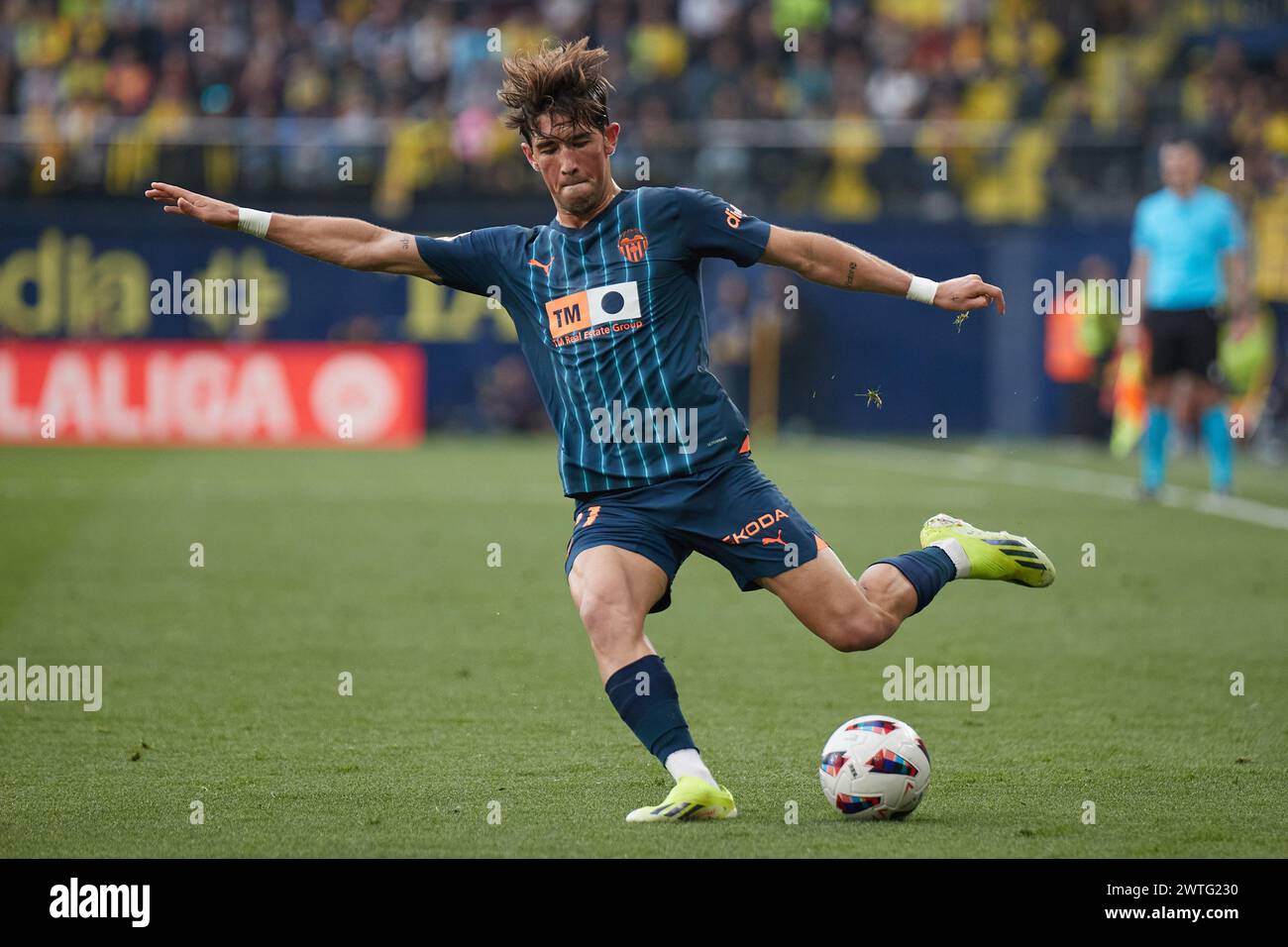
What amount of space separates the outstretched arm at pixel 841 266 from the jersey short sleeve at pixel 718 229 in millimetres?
43

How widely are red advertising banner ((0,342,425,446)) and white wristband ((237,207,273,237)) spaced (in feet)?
56.2

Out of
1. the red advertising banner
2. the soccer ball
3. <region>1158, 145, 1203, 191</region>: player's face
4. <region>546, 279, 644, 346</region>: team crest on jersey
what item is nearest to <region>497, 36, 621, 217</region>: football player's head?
<region>546, 279, 644, 346</region>: team crest on jersey

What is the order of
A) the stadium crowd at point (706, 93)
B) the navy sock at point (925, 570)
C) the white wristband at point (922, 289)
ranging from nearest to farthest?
the white wristband at point (922, 289)
the navy sock at point (925, 570)
the stadium crowd at point (706, 93)

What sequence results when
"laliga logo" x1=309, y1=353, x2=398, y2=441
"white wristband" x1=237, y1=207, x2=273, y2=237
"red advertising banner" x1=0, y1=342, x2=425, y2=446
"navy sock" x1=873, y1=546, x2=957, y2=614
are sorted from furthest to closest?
"laliga logo" x1=309, y1=353, x2=398, y2=441 < "red advertising banner" x1=0, y1=342, x2=425, y2=446 < "navy sock" x1=873, y1=546, x2=957, y2=614 < "white wristband" x1=237, y1=207, x2=273, y2=237

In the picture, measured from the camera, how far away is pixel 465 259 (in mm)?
5961

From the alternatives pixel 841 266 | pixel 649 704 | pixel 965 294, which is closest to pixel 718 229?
pixel 841 266

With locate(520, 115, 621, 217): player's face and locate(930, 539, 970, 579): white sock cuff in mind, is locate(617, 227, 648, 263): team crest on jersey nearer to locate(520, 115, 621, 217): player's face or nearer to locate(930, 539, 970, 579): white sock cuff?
locate(520, 115, 621, 217): player's face

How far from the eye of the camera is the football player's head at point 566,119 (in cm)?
553

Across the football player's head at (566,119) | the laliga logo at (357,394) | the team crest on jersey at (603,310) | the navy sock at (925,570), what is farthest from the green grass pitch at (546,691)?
the laliga logo at (357,394)

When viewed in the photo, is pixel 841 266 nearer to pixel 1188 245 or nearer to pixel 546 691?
pixel 546 691

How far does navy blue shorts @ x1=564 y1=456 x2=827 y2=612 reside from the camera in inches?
223

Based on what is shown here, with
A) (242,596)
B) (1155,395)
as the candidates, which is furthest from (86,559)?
(1155,395)

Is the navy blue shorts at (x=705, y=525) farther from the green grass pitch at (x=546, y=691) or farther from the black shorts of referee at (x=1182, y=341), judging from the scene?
the black shorts of referee at (x=1182, y=341)

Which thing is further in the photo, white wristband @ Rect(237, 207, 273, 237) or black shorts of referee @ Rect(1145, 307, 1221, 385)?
black shorts of referee @ Rect(1145, 307, 1221, 385)
